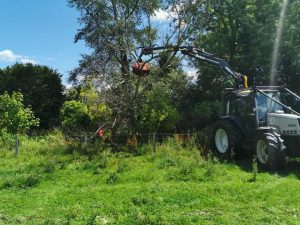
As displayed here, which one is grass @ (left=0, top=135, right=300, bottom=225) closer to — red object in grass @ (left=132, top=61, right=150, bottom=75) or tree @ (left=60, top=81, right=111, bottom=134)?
red object in grass @ (left=132, top=61, right=150, bottom=75)

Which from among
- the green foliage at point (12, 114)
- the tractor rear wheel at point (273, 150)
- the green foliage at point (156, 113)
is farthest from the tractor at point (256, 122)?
the green foliage at point (12, 114)

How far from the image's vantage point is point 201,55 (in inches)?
641

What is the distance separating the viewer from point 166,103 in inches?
758

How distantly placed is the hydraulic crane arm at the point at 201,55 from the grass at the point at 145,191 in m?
3.07

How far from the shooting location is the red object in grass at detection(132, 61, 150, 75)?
16.1 metres

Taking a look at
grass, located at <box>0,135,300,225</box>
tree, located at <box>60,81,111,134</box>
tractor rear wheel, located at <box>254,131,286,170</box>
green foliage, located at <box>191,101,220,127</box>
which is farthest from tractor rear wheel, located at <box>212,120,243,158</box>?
green foliage, located at <box>191,101,220,127</box>

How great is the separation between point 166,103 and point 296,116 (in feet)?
24.8

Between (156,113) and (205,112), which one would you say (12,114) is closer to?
(156,113)

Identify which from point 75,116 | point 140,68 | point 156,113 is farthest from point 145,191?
point 75,116

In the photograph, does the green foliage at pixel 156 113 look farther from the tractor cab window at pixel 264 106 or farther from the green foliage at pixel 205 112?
the tractor cab window at pixel 264 106

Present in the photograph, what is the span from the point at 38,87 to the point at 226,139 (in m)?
19.4

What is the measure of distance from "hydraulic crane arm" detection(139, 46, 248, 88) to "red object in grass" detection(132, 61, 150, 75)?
56cm

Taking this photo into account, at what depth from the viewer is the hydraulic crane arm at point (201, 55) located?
603 inches

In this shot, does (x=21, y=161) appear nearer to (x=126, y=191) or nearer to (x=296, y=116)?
(x=126, y=191)
